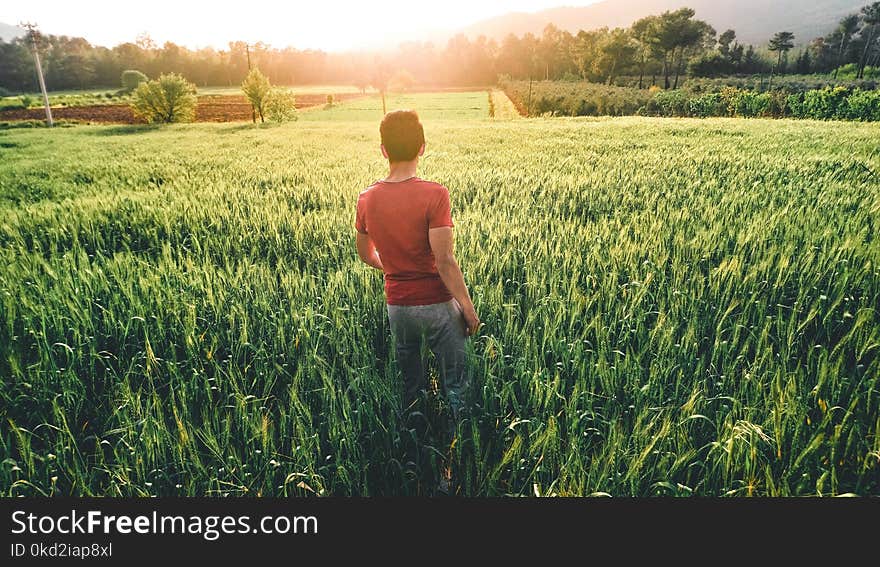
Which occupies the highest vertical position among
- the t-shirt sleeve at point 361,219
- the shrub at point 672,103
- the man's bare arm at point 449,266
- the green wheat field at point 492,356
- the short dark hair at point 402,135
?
the shrub at point 672,103

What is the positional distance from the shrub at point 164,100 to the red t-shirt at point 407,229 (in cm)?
4951

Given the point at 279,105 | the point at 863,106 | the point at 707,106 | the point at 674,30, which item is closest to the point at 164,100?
the point at 279,105

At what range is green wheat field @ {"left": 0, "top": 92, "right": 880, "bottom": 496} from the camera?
187cm

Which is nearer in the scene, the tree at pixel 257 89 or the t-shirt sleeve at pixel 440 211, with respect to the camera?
the t-shirt sleeve at pixel 440 211

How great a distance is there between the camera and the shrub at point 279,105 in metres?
40.9

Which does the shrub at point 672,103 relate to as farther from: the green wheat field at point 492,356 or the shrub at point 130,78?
the shrub at point 130,78

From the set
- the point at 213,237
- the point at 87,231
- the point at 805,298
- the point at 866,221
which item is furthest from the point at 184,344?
the point at 866,221

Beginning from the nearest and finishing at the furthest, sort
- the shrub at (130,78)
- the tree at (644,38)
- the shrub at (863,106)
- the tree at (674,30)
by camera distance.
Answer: the shrub at (863,106)
the tree at (674,30)
the tree at (644,38)
the shrub at (130,78)

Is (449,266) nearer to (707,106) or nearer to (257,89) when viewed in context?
(707,106)

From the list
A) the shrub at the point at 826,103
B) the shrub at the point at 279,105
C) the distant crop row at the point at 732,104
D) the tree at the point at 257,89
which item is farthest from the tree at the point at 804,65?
the tree at the point at 257,89

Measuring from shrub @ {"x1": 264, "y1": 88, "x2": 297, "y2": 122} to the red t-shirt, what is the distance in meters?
43.6

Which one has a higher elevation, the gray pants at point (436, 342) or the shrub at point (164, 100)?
the shrub at point (164, 100)

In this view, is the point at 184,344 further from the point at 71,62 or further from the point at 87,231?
the point at 71,62

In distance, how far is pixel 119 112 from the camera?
49.8 meters
